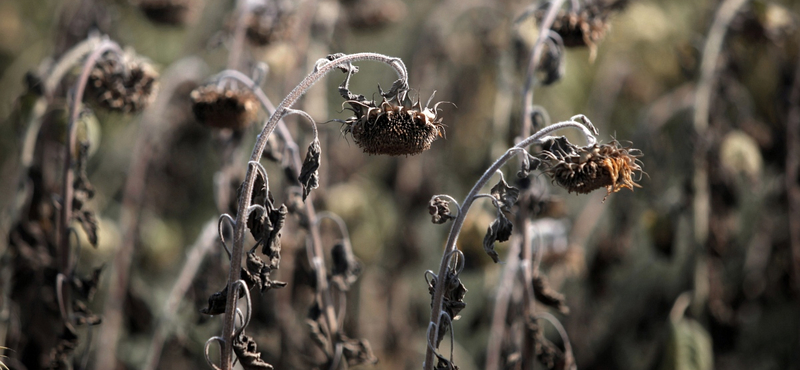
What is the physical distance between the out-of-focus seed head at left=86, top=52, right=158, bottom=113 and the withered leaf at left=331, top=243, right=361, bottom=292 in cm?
64

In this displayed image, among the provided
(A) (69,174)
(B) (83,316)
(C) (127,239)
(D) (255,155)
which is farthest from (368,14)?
(D) (255,155)

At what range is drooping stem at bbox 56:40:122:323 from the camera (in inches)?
62.4

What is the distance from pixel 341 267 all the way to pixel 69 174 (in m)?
0.71

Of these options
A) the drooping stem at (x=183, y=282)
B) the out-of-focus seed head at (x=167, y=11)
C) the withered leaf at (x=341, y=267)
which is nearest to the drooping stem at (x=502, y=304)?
the withered leaf at (x=341, y=267)

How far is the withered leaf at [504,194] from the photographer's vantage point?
1261 mm

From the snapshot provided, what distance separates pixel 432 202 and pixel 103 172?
12.0ft

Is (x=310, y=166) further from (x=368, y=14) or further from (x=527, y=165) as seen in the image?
(x=368, y=14)

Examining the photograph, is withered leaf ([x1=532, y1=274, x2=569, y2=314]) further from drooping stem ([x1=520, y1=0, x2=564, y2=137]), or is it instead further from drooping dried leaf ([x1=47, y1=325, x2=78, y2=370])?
drooping dried leaf ([x1=47, y1=325, x2=78, y2=370])

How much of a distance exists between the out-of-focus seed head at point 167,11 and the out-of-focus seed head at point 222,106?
40.3 inches

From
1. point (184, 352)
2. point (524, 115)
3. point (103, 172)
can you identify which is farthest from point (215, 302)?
point (103, 172)

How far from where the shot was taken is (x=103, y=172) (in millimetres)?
4312

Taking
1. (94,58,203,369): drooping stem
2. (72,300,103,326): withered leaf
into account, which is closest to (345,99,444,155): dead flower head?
(72,300,103,326): withered leaf

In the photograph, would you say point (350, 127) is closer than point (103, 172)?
Yes

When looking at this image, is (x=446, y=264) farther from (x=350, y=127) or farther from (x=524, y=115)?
(x=524, y=115)
